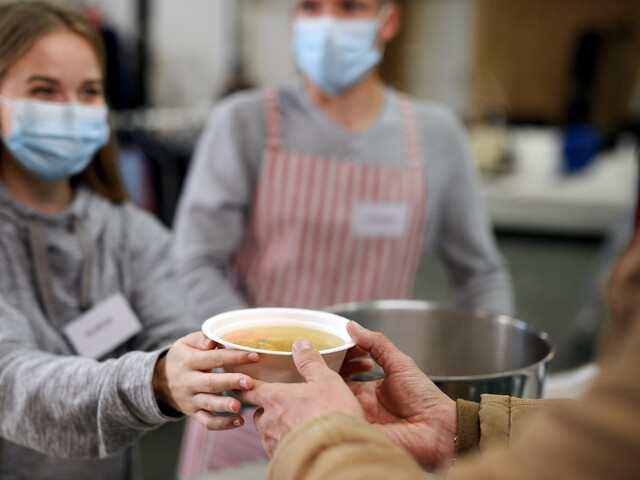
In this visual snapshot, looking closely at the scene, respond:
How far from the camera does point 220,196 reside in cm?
157

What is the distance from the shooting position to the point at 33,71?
1147 millimetres

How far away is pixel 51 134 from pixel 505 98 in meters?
8.99

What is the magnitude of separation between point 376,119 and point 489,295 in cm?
51

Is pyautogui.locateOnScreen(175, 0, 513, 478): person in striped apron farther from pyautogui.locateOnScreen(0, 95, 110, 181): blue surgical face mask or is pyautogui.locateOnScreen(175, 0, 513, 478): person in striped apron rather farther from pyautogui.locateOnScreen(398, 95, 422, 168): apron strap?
pyautogui.locateOnScreen(0, 95, 110, 181): blue surgical face mask

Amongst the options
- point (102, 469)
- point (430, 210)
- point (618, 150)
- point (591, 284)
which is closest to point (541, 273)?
point (591, 284)

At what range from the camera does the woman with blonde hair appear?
0.94 meters

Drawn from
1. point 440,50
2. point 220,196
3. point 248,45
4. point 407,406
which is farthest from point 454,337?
point 440,50

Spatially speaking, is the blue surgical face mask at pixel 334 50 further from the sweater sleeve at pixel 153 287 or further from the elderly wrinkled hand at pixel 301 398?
the elderly wrinkled hand at pixel 301 398

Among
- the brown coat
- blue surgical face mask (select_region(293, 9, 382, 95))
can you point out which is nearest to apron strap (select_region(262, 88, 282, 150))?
blue surgical face mask (select_region(293, 9, 382, 95))

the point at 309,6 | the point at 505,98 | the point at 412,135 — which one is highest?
the point at 309,6

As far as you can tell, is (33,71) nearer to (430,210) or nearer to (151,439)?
(430,210)

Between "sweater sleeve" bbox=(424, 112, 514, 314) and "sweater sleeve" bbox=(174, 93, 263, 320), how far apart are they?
0.48 m

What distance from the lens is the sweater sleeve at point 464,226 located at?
171 cm

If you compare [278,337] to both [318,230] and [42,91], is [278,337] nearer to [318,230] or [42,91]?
[42,91]
